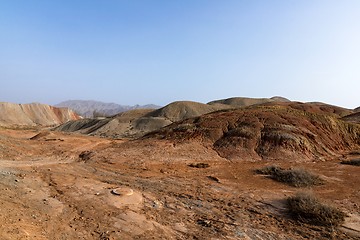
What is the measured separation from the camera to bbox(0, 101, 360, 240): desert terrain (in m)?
7.66

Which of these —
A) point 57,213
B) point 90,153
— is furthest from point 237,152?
point 57,213

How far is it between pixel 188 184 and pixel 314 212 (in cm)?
518

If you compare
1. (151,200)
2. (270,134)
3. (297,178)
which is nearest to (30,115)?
(270,134)

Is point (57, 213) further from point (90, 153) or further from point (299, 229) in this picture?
point (90, 153)

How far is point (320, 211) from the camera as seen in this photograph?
880 cm

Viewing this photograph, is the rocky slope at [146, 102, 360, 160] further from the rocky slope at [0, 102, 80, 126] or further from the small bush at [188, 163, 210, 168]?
the rocky slope at [0, 102, 80, 126]

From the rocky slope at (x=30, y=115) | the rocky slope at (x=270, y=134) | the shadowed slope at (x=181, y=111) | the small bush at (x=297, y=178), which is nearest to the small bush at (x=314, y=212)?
the small bush at (x=297, y=178)

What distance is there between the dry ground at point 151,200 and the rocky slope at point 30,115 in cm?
6986

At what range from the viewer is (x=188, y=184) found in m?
12.4

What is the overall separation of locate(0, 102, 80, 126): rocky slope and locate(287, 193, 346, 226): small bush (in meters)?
77.8

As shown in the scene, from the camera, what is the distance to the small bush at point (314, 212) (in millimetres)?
8547

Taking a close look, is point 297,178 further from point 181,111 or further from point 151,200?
point 181,111

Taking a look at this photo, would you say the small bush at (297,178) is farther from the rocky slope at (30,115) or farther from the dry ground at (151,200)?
the rocky slope at (30,115)

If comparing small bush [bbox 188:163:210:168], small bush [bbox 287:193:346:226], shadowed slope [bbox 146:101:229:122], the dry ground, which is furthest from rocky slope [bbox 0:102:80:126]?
small bush [bbox 287:193:346:226]
